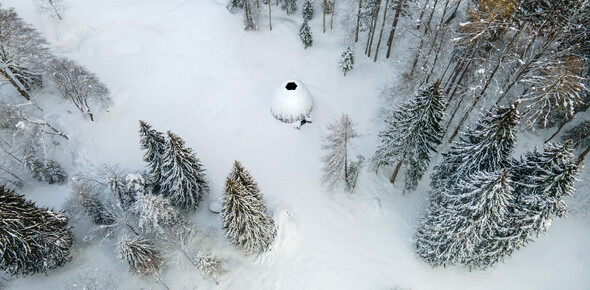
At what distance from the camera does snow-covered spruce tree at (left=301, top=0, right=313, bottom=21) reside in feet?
121

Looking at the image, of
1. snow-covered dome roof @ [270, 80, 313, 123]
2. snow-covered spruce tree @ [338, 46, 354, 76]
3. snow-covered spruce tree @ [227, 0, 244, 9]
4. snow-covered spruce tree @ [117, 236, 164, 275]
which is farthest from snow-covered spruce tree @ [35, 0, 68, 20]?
snow-covered spruce tree @ [338, 46, 354, 76]

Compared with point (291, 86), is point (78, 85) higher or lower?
higher

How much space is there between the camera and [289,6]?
3856 centimetres

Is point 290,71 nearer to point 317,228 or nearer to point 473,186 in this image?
point 317,228

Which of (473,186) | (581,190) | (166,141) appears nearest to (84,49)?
(166,141)

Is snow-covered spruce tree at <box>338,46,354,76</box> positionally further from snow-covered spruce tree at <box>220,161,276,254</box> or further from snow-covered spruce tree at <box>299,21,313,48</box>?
snow-covered spruce tree at <box>220,161,276,254</box>

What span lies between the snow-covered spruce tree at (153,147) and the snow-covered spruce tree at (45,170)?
1241 centimetres

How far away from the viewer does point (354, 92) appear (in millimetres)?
33906

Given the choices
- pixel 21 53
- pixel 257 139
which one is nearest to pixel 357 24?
pixel 257 139

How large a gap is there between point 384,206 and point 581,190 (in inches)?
721

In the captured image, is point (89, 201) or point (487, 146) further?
point (89, 201)

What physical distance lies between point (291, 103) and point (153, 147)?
1355 cm

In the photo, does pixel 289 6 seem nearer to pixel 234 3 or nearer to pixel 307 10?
pixel 307 10

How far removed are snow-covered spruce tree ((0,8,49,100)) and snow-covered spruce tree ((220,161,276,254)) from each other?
26408mm
